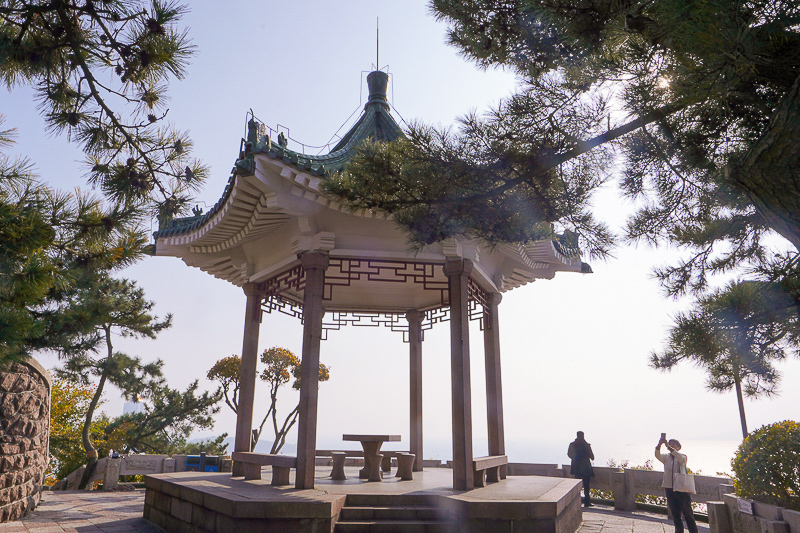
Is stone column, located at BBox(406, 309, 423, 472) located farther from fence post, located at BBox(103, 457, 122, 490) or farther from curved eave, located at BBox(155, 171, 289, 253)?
fence post, located at BBox(103, 457, 122, 490)

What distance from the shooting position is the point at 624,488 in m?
10.3

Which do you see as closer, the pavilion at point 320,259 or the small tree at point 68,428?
the pavilion at point 320,259

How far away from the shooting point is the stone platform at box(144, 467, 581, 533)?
5.83m

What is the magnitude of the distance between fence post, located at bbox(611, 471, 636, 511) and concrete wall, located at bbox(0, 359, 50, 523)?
996cm

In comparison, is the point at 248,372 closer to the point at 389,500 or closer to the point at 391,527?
the point at 389,500

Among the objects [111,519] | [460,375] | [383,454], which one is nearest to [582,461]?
[383,454]

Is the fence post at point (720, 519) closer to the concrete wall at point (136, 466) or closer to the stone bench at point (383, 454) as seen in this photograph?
the stone bench at point (383, 454)

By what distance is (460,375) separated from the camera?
25.1ft

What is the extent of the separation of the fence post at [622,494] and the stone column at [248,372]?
6948 mm

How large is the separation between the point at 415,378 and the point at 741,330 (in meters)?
7.95

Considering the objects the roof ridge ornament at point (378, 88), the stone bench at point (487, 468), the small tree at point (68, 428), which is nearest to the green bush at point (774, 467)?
the stone bench at point (487, 468)

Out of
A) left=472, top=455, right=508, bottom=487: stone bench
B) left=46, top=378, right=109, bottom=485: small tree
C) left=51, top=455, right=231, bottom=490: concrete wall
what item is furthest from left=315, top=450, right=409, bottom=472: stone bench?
left=46, top=378, right=109, bottom=485: small tree

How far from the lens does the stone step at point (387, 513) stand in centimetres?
638

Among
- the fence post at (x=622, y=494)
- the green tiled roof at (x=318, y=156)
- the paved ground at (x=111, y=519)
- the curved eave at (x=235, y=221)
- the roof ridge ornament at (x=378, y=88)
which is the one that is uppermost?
the roof ridge ornament at (x=378, y=88)
